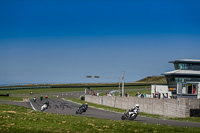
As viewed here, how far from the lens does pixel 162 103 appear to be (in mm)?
42031

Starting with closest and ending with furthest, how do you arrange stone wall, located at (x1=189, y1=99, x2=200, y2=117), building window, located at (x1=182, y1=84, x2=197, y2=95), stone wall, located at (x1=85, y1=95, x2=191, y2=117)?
stone wall, located at (x1=189, y1=99, x2=200, y2=117)
stone wall, located at (x1=85, y1=95, x2=191, y2=117)
building window, located at (x1=182, y1=84, x2=197, y2=95)

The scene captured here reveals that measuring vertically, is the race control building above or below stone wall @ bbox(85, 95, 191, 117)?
above

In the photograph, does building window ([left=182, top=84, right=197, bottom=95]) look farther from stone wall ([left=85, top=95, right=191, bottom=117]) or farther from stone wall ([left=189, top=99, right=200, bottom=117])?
stone wall ([left=189, top=99, right=200, bottom=117])

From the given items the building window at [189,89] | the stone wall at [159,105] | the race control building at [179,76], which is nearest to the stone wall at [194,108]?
the stone wall at [159,105]

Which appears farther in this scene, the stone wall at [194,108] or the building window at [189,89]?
the building window at [189,89]

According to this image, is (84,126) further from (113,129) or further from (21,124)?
(21,124)

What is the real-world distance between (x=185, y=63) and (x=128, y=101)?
2992 cm

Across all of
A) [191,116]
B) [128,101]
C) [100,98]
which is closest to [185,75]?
[100,98]

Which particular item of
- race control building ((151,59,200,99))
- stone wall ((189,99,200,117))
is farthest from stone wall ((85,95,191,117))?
race control building ((151,59,200,99))

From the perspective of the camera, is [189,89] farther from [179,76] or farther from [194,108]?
[179,76]

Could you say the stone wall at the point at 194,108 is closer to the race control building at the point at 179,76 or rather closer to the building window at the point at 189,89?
the building window at the point at 189,89

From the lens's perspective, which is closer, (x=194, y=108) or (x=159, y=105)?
(x=194, y=108)

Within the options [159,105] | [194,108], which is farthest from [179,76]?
[194,108]

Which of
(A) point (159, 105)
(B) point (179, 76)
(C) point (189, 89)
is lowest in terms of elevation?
(A) point (159, 105)
